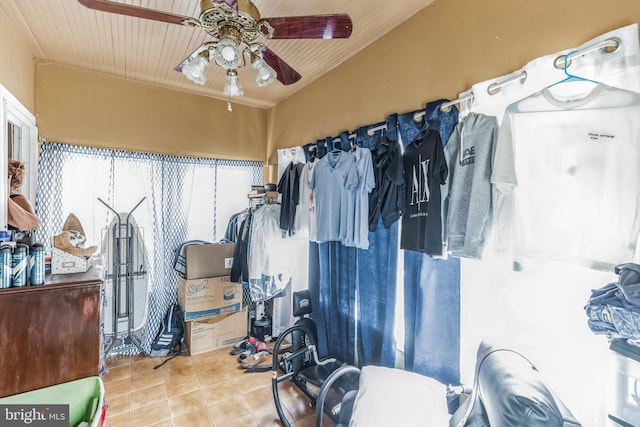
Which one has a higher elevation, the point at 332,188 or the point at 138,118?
the point at 138,118

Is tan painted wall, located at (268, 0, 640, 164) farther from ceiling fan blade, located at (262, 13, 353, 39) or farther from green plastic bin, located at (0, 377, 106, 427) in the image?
green plastic bin, located at (0, 377, 106, 427)

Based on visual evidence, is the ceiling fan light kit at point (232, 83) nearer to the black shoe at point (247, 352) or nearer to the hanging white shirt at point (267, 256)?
the hanging white shirt at point (267, 256)

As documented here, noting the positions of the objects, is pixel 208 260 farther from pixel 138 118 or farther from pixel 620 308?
pixel 620 308

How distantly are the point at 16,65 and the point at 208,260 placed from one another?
213cm

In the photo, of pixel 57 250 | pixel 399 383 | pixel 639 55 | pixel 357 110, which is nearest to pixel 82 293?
pixel 57 250

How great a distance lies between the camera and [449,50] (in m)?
1.72

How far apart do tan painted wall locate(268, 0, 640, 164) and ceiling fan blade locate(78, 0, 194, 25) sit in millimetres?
1243

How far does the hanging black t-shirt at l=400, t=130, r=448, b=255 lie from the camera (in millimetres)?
1588

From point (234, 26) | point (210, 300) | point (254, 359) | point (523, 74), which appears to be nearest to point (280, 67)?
point (234, 26)

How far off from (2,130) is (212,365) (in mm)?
2399

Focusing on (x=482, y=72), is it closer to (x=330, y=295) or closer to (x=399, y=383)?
(x=399, y=383)

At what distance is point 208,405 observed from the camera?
2.26 metres

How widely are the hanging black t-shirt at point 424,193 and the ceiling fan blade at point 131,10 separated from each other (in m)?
1.32

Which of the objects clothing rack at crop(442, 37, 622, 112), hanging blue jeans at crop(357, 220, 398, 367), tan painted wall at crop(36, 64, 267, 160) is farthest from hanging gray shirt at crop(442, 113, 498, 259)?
tan painted wall at crop(36, 64, 267, 160)
